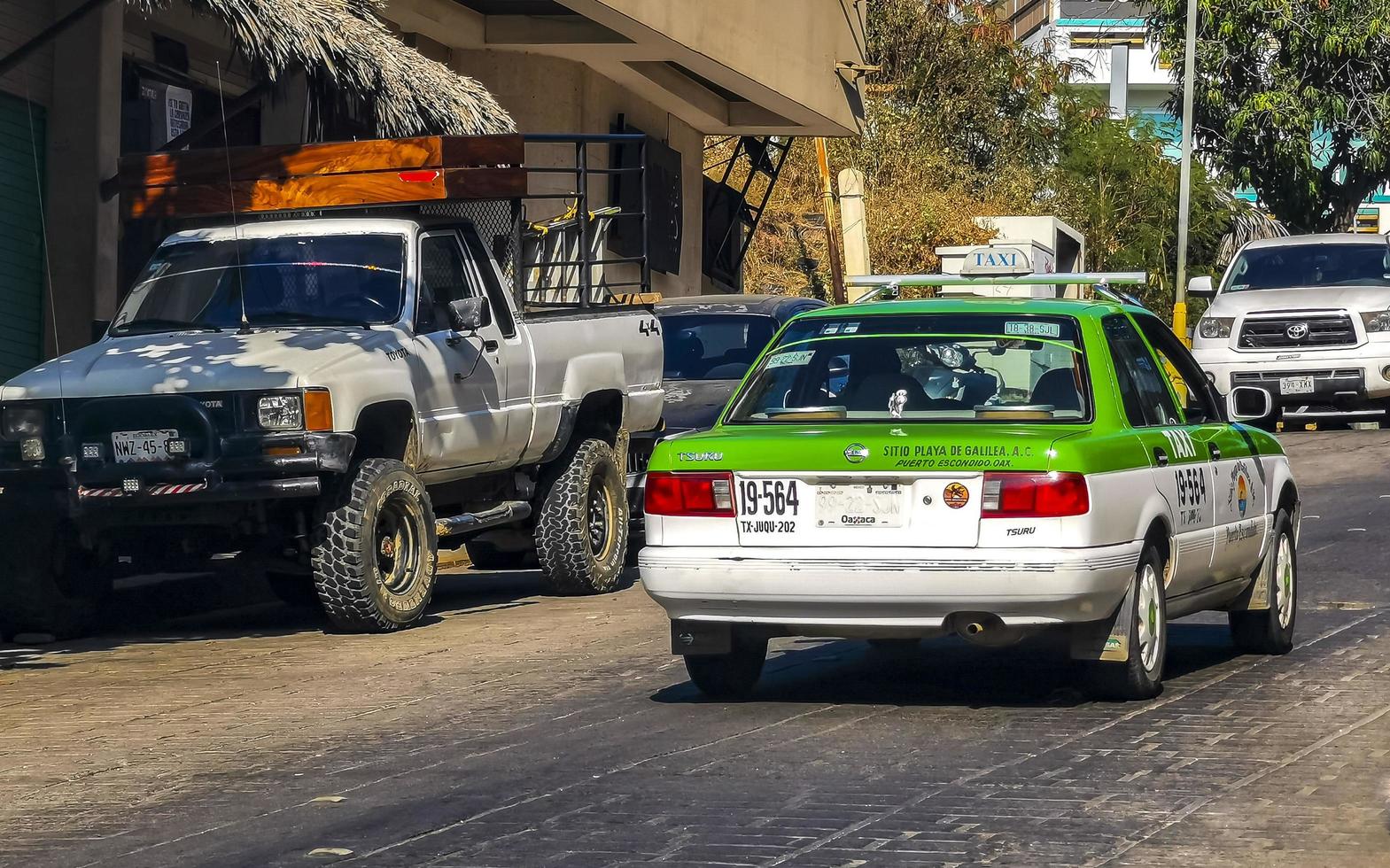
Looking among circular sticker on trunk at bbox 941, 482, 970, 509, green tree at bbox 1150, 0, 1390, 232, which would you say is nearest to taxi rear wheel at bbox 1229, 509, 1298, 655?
circular sticker on trunk at bbox 941, 482, 970, 509

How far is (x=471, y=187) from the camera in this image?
12.4 m

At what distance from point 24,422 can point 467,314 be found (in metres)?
2.42

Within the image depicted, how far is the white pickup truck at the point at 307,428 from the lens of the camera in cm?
1057

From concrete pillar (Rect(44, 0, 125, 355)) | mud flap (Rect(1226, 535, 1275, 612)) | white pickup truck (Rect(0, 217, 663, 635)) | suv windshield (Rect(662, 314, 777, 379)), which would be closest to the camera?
mud flap (Rect(1226, 535, 1275, 612))

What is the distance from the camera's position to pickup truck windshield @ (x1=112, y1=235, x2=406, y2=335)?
38.2ft

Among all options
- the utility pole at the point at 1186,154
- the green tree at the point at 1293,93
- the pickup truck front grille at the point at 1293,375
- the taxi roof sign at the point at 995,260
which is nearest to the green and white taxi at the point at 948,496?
the pickup truck front grille at the point at 1293,375

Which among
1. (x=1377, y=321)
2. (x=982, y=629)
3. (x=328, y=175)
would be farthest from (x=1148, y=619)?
(x=1377, y=321)

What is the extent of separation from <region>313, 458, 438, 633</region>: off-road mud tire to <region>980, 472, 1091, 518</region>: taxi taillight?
4.21m

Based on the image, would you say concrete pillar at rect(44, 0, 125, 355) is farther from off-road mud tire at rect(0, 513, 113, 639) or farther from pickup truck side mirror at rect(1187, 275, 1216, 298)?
pickup truck side mirror at rect(1187, 275, 1216, 298)

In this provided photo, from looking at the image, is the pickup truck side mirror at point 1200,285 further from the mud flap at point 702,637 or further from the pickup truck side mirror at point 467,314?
the mud flap at point 702,637

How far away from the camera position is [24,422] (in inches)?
428

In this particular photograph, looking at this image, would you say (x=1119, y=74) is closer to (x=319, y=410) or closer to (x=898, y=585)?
(x=319, y=410)

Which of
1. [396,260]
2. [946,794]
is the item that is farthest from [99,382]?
[946,794]

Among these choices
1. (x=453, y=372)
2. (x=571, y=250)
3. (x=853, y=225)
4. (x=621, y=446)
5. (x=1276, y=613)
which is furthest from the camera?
(x=853, y=225)
